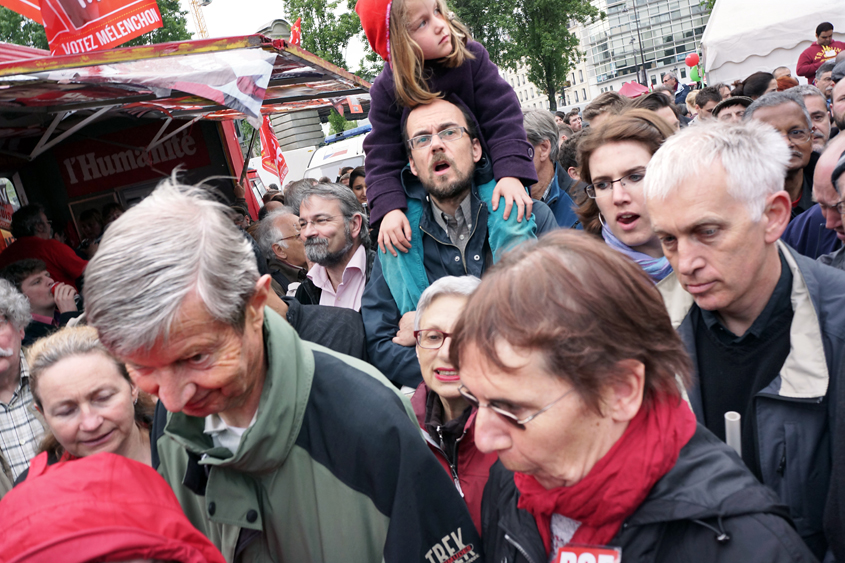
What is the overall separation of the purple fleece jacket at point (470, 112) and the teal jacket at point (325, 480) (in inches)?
58.5

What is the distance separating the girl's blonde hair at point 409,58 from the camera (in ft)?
9.29

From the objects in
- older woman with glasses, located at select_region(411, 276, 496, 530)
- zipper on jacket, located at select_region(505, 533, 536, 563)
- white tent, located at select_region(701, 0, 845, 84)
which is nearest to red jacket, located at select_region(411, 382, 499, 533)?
older woman with glasses, located at select_region(411, 276, 496, 530)

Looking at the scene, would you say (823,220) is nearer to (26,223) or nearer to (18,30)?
(26,223)

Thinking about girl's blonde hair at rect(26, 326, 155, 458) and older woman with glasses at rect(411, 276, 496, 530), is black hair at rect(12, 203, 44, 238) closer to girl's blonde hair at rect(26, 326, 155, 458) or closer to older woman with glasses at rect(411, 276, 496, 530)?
girl's blonde hair at rect(26, 326, 155, 458)

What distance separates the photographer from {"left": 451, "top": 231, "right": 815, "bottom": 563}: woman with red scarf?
1.28m

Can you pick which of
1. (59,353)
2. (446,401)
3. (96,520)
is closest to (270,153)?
(59,353)

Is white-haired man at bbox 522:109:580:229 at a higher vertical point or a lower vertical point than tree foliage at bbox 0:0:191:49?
lower

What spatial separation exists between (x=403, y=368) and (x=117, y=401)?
3.94 ft

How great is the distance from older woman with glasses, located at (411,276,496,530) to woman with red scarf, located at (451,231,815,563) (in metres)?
0.90

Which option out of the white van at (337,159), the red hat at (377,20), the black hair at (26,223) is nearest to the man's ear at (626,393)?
the red hat at (377,20)

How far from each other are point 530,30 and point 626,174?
31605 millimetres

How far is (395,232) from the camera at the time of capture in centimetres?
289

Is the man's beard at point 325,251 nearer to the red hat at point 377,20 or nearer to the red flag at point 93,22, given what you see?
the red hat at point 377,20

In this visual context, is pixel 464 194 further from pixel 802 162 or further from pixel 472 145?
pixel 802 162
